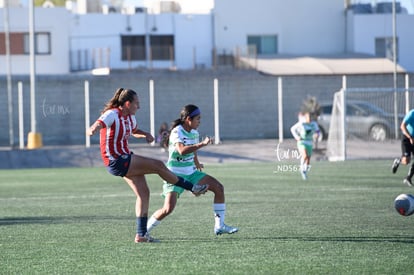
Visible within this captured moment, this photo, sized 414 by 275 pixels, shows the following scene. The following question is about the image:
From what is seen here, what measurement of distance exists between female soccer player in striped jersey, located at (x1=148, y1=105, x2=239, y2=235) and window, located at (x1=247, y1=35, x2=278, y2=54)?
50.4 meters

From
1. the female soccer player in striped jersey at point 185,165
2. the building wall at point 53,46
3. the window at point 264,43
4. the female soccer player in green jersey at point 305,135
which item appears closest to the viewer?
the female soccer player in striped jersey at point 185,165

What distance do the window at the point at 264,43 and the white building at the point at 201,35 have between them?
0.06 meters

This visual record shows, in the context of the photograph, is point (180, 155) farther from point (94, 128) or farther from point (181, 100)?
point (181, 100)

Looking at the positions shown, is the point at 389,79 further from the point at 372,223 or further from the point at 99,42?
the point at 372,223

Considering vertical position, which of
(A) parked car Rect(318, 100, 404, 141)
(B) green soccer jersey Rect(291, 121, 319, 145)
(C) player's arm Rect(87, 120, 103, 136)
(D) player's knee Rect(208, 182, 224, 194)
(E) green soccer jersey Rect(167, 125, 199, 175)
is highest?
(C) player's arm Rect(87, 120, 103, 136)

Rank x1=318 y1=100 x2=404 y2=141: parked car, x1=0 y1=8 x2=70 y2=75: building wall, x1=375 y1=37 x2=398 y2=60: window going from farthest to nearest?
1. x1=375 y1=37 x2=398 y2=60: window
2. x1=0 y1=8 x2=70 y2=75: building wall
3. x1=318 y1=100 x2=404 y2=141: parked car

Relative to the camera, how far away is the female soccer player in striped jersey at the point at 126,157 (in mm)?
12273

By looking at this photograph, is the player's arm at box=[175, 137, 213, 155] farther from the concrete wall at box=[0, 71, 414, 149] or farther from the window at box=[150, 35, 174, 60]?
the window at box=[150, 35, 174, 60]

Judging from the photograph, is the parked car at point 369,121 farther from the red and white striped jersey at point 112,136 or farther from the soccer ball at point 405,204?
the red and white striped jersey at point 112,136

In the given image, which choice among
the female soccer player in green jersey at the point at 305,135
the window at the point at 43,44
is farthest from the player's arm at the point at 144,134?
the window at the point at 43,44

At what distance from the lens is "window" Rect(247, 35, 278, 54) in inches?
2488

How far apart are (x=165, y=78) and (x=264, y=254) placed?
1436 inches

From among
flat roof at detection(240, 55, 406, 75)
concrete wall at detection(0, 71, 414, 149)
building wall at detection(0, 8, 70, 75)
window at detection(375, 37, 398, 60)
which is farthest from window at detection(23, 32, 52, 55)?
window at detection(375, 37, 398, 60)

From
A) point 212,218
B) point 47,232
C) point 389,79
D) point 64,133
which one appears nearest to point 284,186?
point 212,218
